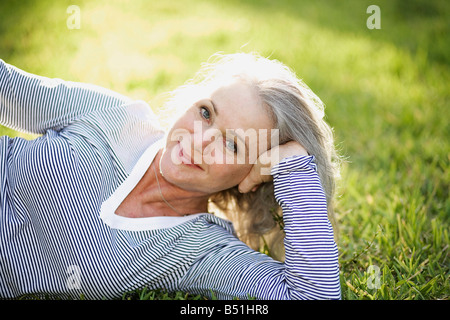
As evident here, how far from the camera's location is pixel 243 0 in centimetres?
748

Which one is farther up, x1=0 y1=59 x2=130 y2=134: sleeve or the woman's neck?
x1=0 y1=59 x2=130 y2=134: sleeve

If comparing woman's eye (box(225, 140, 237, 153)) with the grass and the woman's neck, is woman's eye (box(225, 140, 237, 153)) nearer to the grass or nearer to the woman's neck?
the woman's neck

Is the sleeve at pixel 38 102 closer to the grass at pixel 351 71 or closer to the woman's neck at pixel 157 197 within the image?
the woman's neck at pixel 157 197

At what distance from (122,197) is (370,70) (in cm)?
376

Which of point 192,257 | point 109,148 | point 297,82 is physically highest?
point 297,82

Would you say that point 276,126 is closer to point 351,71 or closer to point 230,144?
point 230,144

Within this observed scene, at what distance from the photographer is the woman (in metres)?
1.88

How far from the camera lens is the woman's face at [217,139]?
1.95 m

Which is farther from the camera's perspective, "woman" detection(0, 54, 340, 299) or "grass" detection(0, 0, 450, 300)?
"grass" detection(0, 0, 450, 300)

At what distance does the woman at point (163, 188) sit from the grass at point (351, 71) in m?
0.21

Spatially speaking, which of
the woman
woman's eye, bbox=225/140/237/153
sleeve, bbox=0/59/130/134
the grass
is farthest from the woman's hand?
sleeve, bbox=0/59/130/134

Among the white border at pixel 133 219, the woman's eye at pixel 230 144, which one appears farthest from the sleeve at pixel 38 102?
the woman's eye at pixel 230 144
